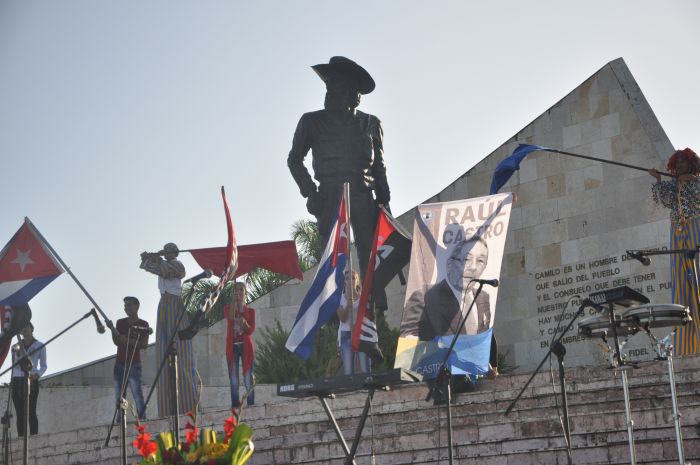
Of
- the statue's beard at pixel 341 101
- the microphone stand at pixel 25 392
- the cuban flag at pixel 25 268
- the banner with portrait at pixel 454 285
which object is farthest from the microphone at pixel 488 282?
the cuban flag at pixel 25 268

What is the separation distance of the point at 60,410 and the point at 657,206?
9.70 metres

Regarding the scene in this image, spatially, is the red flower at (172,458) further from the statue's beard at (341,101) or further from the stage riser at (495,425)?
the statue's beard at (341,101)

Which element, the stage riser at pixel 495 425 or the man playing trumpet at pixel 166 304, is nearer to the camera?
the stage riser at pixel 495 425

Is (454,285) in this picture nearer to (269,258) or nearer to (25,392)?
(25,392)

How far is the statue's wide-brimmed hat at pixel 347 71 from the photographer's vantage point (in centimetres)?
1767

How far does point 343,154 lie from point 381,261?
2382mm

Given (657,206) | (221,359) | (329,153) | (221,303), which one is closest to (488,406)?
(329,153)

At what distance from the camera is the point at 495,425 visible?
42.1 ft

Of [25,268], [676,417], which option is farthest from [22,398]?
[676,417]

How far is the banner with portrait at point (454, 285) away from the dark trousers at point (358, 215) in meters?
4.42

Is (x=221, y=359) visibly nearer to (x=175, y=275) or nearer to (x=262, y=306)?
(x=262, y=306)

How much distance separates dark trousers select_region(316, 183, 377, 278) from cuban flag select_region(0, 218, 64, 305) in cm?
353

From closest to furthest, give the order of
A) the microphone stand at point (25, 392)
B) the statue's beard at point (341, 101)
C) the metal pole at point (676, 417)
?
the metal pole at point (676, 417)
the microphone stand at point (25, 392)
the statue's beard at point (341, 101)

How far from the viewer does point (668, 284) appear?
1848 cm
